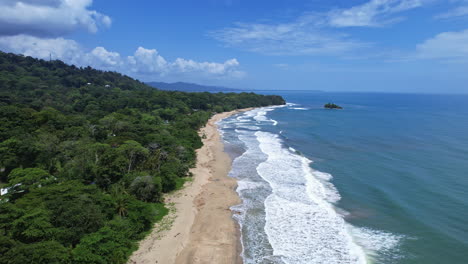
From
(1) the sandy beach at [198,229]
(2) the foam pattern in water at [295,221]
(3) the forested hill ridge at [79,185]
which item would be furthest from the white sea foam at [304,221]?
(3) the forested hill ridge at [79,185]

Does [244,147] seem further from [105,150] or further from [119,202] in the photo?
[119,202]

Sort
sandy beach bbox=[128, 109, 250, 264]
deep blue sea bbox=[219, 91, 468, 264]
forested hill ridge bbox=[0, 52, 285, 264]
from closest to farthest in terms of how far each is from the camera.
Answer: forested hill ridge bbox=[0, 52, 285, 264] < sandy beach bbox=[128, 109, 250, 264] < deep blue sea bbox=[219, 91, 468, 264]

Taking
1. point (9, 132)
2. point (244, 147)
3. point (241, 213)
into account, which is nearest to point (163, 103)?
point (244, 147)

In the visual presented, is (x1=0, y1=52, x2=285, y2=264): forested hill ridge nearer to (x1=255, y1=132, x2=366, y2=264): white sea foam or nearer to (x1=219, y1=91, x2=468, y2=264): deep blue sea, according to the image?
(x1=219, y1=91, x2=468, y2=264): deep blue sea

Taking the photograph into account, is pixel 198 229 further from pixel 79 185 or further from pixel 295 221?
pixel 79 185

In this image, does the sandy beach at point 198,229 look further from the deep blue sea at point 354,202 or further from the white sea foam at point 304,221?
the white sea foam at point 304,221

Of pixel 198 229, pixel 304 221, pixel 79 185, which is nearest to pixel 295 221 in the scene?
pixel 304 221

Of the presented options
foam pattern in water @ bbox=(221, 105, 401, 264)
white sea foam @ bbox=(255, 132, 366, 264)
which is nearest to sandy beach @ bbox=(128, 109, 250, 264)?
foam pattern in water @ bbox=(221, 105, 401, 264)
